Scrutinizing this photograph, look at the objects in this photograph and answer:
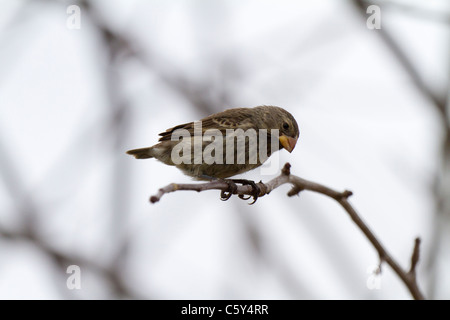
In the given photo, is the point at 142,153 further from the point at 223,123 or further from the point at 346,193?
the point at 346,193

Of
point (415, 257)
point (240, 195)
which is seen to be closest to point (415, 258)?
point (415, 257)

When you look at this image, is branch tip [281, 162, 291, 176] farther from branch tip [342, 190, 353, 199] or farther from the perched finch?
the perched finch

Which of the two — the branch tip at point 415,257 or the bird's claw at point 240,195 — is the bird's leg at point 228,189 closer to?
the bird's claw at point 240,195

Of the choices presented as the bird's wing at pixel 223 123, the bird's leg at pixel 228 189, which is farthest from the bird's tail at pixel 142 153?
the bird's leg at pixel 228 189

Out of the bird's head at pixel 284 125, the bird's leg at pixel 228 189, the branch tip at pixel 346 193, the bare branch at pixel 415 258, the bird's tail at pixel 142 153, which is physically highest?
the bird's head at pixel 284 125
